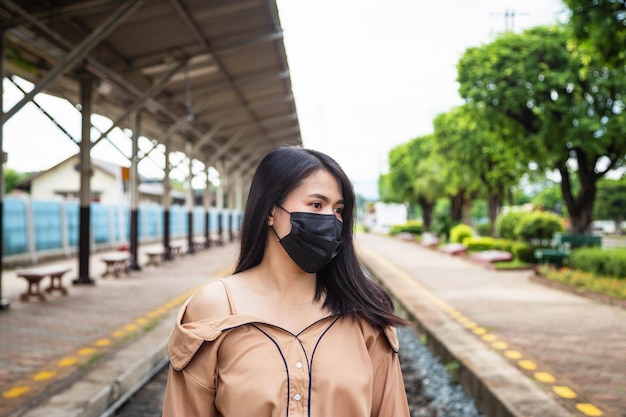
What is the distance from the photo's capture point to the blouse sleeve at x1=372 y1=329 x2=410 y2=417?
193 centimetres

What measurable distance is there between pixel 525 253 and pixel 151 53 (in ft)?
39.3

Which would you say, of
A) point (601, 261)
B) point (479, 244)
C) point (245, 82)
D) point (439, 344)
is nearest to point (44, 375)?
point (439, 344)

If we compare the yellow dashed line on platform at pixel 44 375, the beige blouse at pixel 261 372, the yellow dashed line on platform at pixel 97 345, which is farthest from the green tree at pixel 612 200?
the beige blouse at pixel 261 372

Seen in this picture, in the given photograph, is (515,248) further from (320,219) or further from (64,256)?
(320,219)

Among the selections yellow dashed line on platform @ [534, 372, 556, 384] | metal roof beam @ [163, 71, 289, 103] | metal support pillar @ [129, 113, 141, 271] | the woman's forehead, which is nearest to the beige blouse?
the woman's forehead

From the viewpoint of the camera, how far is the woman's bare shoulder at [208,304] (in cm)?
183

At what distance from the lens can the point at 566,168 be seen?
Answer: 17.4 m

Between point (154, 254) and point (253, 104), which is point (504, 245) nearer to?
point (253, 104)

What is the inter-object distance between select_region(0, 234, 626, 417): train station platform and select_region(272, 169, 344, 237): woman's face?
10.6 ft

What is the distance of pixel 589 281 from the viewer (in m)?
12.2

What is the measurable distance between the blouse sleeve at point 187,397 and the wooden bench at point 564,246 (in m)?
14.6

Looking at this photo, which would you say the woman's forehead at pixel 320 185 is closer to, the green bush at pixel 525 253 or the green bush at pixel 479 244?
the green bush at pixel 525 253

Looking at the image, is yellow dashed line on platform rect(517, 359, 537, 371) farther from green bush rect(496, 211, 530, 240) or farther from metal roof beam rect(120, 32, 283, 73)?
green bush rect(496, 211, 530, 240)

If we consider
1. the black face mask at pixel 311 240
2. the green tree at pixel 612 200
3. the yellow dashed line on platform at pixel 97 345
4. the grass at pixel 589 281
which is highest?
the green tree at pixel 612 200
